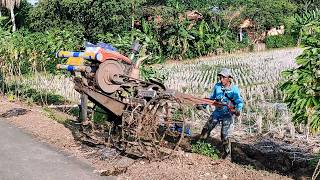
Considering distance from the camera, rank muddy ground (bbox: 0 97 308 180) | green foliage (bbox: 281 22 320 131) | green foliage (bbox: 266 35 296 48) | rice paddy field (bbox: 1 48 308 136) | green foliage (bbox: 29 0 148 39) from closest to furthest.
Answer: green foliage (bbox: 281 22 320 131), muddy ground (bbox: 0 97 308 180), rice paddy field (bbox: 1 48 308 136), green foliage (bbox: 29 0 148 39), green foliage (bbox: 266 35 296 48)

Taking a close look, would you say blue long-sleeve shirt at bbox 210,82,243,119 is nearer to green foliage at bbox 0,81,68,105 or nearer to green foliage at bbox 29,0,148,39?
green foliage at bbox 0,81,68,105

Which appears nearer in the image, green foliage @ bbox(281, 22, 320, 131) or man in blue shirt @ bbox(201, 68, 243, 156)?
green foliage @ bbox(281, 22, 320, 131)

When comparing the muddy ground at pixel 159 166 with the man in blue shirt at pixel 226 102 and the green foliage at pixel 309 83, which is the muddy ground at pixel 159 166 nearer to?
the man in blue shirt at pixel 226 102

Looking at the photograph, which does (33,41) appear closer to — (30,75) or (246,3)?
(30,75)

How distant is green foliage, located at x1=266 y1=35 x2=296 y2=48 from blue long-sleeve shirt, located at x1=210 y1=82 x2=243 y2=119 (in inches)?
1576

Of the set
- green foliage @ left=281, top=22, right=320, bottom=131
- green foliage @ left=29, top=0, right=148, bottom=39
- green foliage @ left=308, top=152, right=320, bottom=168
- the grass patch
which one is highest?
green foliage @ left=29, top=0, right=148, bottom=39

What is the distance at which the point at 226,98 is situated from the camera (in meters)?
Result: 8.22

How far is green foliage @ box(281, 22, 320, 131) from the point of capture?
18.7ft

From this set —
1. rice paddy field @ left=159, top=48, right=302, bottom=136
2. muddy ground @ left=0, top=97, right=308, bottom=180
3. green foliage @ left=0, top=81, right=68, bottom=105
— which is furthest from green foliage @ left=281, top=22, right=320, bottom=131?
green foliage @ left=0, top=81, right=68, bottom=105

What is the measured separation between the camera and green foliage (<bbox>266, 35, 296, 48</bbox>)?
1855 inches

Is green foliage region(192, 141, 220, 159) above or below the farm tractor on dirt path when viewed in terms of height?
below

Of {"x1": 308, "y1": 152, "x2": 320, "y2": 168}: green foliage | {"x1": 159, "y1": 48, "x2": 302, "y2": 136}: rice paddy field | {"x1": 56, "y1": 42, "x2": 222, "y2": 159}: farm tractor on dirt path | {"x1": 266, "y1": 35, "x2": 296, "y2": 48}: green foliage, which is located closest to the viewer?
{"x1": 56, "y1": 42, "x2": 222, "y2": 159}: farm tractor on dirt path

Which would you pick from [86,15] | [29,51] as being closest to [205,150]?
[29,51]

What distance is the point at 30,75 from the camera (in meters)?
18.3
